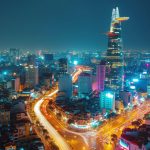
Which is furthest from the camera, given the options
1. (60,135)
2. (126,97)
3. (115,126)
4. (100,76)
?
(100,76)

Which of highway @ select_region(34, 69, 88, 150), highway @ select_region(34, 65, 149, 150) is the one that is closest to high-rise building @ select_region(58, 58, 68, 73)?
highway @ select_region(34, 65, 149, 150)

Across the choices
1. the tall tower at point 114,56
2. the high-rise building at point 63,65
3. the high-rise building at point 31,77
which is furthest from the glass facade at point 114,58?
the high-rise building at point 63,65

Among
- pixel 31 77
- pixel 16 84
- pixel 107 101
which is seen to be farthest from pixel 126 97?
pixel 31 77

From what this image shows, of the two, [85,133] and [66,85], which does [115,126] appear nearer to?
[85,133]

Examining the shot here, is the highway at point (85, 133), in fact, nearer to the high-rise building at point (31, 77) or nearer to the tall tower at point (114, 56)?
the tall tower at point (114, 56)

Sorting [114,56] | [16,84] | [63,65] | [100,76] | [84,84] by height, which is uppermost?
[114,56]

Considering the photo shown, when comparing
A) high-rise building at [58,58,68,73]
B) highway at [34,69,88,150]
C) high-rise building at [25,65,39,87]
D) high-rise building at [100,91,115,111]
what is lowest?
highway at [34,69,88,150]

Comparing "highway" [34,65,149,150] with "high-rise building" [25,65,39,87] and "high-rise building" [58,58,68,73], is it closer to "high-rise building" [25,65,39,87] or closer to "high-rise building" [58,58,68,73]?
"high-rise building" [25,65,39,87]

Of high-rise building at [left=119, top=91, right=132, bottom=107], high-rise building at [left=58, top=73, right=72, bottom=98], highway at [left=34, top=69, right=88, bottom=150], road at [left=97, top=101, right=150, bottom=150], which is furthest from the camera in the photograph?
high-rise building at [left=58, top=73, right=72, bottom=98]
